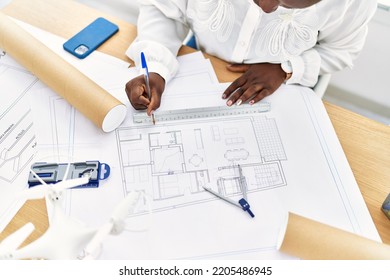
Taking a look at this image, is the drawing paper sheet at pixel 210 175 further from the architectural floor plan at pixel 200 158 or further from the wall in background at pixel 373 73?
the wall in background at pixel 373 73

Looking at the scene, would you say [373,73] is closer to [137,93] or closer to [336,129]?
[336,129]

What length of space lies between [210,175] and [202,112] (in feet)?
0.51

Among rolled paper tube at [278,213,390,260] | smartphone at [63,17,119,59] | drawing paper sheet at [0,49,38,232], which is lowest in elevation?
drawing paper sheet at [0,49,38,232]

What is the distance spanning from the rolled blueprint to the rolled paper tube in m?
0.39

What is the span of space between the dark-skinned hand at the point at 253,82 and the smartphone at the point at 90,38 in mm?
307

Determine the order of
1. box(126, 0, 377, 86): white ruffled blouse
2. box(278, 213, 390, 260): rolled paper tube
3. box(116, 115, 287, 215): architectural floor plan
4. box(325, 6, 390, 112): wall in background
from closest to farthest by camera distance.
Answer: box(278, 213, 390, 260): rolled paper tube, box(116, 115, 287, 215): architectural floor plan, box(126, 0, 377, 86): white ruffled blouse, box(325, 6, 390, 112): wall in background

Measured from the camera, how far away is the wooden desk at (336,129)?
0.68 m

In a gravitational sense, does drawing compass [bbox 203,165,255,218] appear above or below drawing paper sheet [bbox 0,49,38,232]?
above

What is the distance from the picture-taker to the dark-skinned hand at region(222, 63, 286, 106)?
0.86 m

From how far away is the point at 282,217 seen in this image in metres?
0.69

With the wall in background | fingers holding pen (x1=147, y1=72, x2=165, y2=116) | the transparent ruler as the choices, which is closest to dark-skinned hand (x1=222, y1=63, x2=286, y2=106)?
the transparent ruler

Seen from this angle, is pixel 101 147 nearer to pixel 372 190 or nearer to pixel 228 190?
pixel 228 190

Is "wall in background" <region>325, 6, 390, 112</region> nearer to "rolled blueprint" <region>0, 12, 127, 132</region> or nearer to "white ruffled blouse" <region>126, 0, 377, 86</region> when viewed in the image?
"white ruffled blouse" <region>126, 0, 377, 86</region>

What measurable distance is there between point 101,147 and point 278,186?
346 mm
